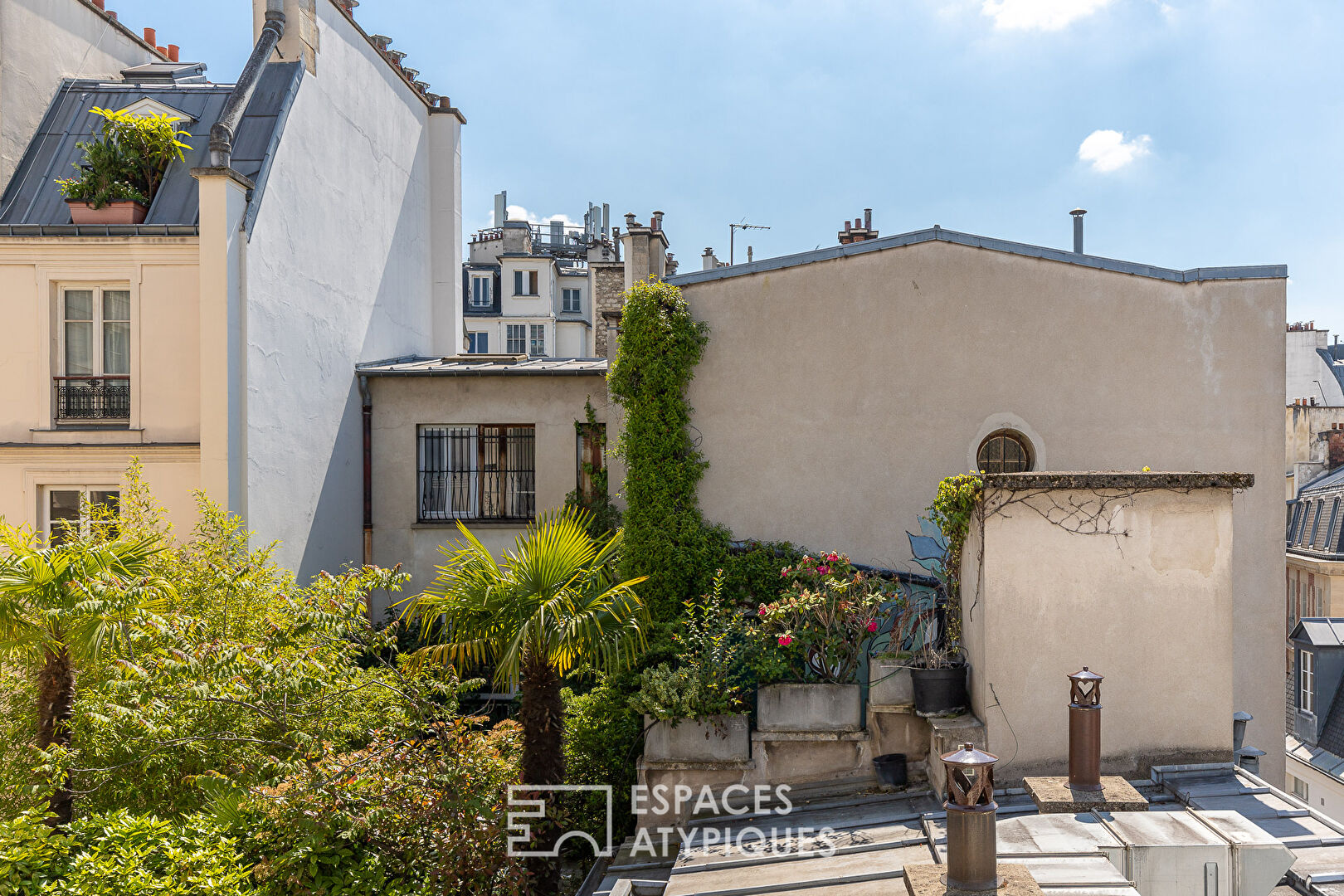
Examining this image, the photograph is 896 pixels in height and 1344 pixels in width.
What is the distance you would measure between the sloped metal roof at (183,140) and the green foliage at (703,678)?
722 centimetres

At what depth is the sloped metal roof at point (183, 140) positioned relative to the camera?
11.1 meters

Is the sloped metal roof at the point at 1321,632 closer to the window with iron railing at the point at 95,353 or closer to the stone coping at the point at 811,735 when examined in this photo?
the stone coping at the point at 811,735

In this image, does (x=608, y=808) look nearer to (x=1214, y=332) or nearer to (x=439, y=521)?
(x=439, y=521)

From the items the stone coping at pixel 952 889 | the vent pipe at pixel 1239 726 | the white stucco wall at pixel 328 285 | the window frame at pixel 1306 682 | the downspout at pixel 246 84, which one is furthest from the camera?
the window frame at pixel 1306 682

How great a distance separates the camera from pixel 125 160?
11484 mm

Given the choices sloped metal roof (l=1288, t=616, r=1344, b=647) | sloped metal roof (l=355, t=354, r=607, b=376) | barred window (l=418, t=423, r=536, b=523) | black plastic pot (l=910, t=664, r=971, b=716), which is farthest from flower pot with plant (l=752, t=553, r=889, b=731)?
sloped metal roof (l=1288, t=616, r=1344, b=647)

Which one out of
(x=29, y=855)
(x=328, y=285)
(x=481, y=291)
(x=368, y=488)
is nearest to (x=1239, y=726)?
(x=29, y=855)

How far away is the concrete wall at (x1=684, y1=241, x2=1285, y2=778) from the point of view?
10.6 m

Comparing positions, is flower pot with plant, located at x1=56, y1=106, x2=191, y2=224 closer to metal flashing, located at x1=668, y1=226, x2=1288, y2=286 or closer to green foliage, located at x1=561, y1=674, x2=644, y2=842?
metal flashing, located at x1=668, y1=226, x2=1288, y2=286

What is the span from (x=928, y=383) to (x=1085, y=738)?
18.0 feet

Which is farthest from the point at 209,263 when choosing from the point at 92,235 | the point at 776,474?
the point at 776,474

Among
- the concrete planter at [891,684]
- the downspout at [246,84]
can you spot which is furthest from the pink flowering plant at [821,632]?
the downspout at [246,84]

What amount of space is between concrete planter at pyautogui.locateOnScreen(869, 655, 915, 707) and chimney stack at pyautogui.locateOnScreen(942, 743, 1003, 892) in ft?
8.61

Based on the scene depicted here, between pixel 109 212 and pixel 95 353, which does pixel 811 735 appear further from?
pixel 109 212
